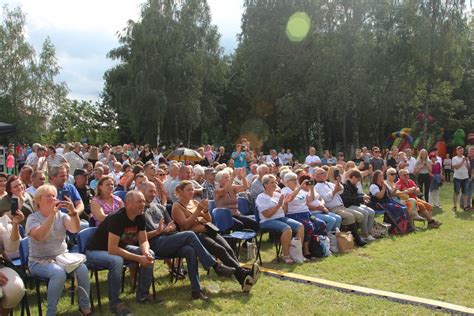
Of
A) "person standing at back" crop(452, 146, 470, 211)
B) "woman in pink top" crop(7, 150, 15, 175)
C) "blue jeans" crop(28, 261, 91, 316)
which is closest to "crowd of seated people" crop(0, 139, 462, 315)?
"blue jeans" crop(28, 261, 91, 316)

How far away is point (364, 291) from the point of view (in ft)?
16.9

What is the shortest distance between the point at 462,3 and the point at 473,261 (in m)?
19.7

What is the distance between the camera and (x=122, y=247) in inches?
188

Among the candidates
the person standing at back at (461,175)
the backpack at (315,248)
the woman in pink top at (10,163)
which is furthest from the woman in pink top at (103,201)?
the woman in pink top at (10,163)

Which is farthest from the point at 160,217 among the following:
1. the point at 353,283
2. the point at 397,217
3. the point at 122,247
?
the point at 397,217

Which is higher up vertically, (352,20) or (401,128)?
(352,20)

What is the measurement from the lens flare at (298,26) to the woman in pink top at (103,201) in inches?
825

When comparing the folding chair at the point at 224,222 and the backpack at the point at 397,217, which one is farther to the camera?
the backpack at the point at 397,217

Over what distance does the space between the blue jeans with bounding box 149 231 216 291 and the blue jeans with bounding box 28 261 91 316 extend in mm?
952

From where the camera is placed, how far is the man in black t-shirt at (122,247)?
14.5ft

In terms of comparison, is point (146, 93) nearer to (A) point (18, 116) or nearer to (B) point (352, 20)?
(A) point (18, 116)

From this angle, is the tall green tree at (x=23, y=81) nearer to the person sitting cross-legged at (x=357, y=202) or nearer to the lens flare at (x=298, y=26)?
the lens flare at (x=298, y=26)

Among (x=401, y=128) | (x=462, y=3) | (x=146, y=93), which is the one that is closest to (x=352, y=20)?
(x=462, y=3)

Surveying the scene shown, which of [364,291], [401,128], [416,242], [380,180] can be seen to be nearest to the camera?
[364,291]
